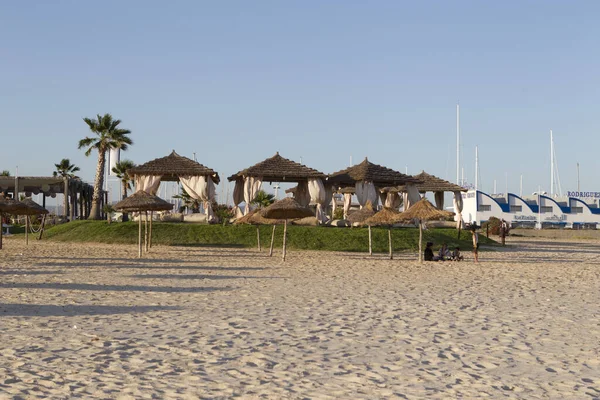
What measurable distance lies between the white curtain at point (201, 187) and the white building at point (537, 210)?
5538 cm

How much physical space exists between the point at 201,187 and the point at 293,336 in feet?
80.2

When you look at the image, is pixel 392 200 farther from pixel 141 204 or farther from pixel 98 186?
pixel 141 204

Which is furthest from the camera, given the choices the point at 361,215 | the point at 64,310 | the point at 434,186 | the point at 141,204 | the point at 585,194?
the point at 585,194

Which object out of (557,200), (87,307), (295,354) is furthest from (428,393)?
(557,200)

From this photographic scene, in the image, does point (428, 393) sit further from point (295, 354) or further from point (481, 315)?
point (481, 315)

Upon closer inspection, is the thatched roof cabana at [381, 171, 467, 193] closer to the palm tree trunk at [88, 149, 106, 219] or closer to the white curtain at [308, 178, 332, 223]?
the white curtain at [308, 178, 332, 223]

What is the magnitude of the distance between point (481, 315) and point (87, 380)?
6.58 m

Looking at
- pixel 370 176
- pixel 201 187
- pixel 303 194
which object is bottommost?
pixel 303 194

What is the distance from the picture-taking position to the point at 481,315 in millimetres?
10742

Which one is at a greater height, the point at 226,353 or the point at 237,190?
the point at 237,190

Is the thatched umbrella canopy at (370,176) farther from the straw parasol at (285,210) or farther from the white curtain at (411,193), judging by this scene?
the straw parasol at (285,210)

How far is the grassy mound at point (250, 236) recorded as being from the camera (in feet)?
95.6

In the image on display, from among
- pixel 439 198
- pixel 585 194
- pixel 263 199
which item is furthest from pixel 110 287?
pixel 585 194

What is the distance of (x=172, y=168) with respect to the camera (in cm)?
3275
